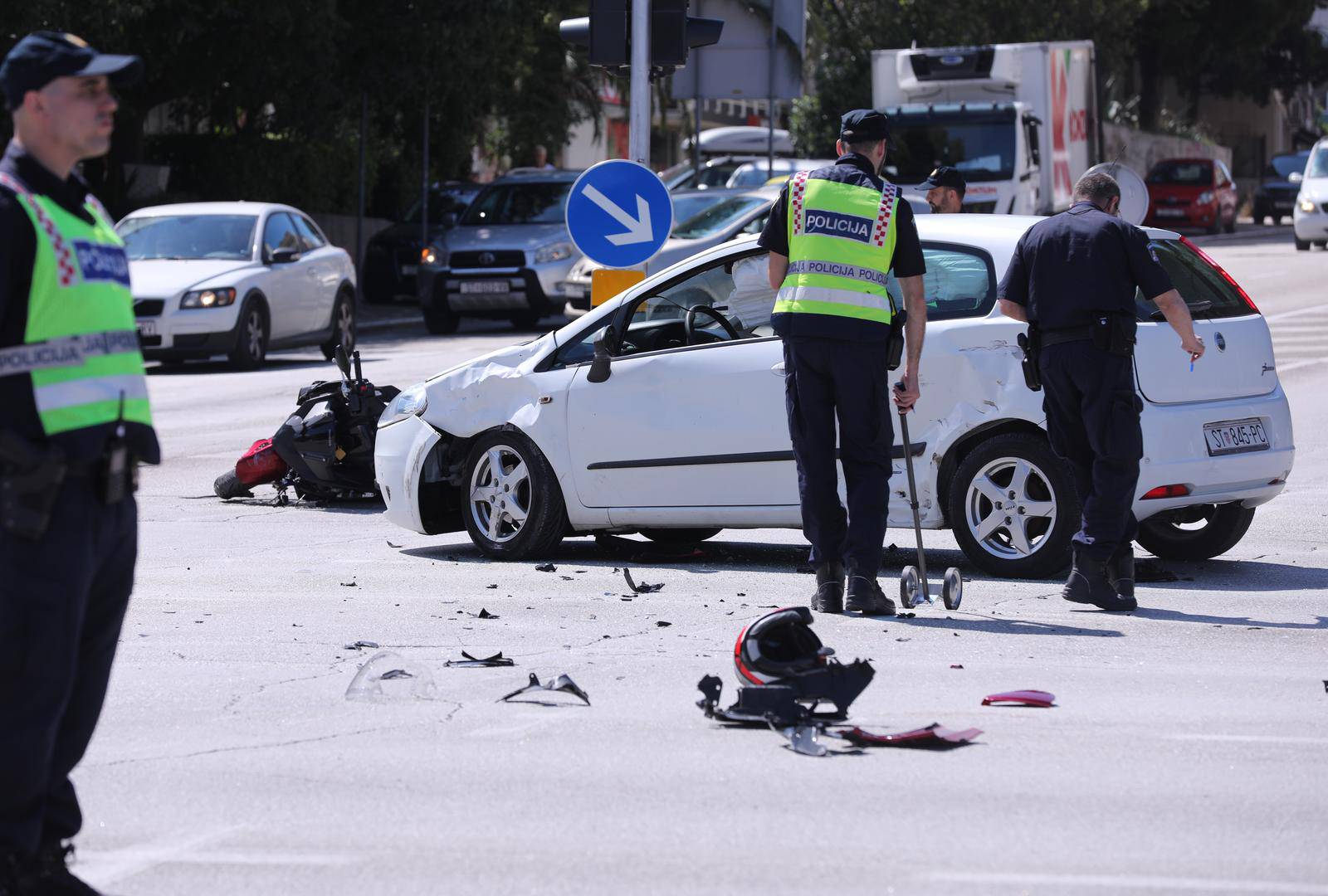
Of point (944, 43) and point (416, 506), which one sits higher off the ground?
point (944, 43)

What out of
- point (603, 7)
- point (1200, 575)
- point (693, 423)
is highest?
point (603, 7)

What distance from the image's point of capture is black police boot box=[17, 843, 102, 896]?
3.98 meters

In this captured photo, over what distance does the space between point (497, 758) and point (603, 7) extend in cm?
803

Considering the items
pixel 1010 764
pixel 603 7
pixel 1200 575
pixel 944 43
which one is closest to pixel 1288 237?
pixel 944 43

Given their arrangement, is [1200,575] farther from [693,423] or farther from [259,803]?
[259,803]

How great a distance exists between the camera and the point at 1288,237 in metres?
47.2

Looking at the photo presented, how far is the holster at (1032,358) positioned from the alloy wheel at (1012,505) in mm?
442

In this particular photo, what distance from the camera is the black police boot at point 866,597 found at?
7.93 metres

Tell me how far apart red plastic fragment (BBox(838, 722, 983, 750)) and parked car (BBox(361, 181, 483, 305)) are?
24.8 meters

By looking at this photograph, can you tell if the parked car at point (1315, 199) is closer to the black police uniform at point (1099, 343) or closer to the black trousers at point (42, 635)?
the black police uniform at point (1099, 343)

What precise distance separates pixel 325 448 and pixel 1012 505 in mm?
4426

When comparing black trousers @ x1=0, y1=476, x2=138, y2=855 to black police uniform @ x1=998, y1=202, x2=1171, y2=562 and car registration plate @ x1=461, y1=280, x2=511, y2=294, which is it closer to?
black police uniform @ x1=998, y1=202, x2=1171, y2=562

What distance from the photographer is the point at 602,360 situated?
9.39 metres

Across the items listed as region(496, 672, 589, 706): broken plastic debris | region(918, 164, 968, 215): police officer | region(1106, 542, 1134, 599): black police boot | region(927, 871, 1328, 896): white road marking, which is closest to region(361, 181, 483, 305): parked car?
region(918, 164, 968, 215): police officer
